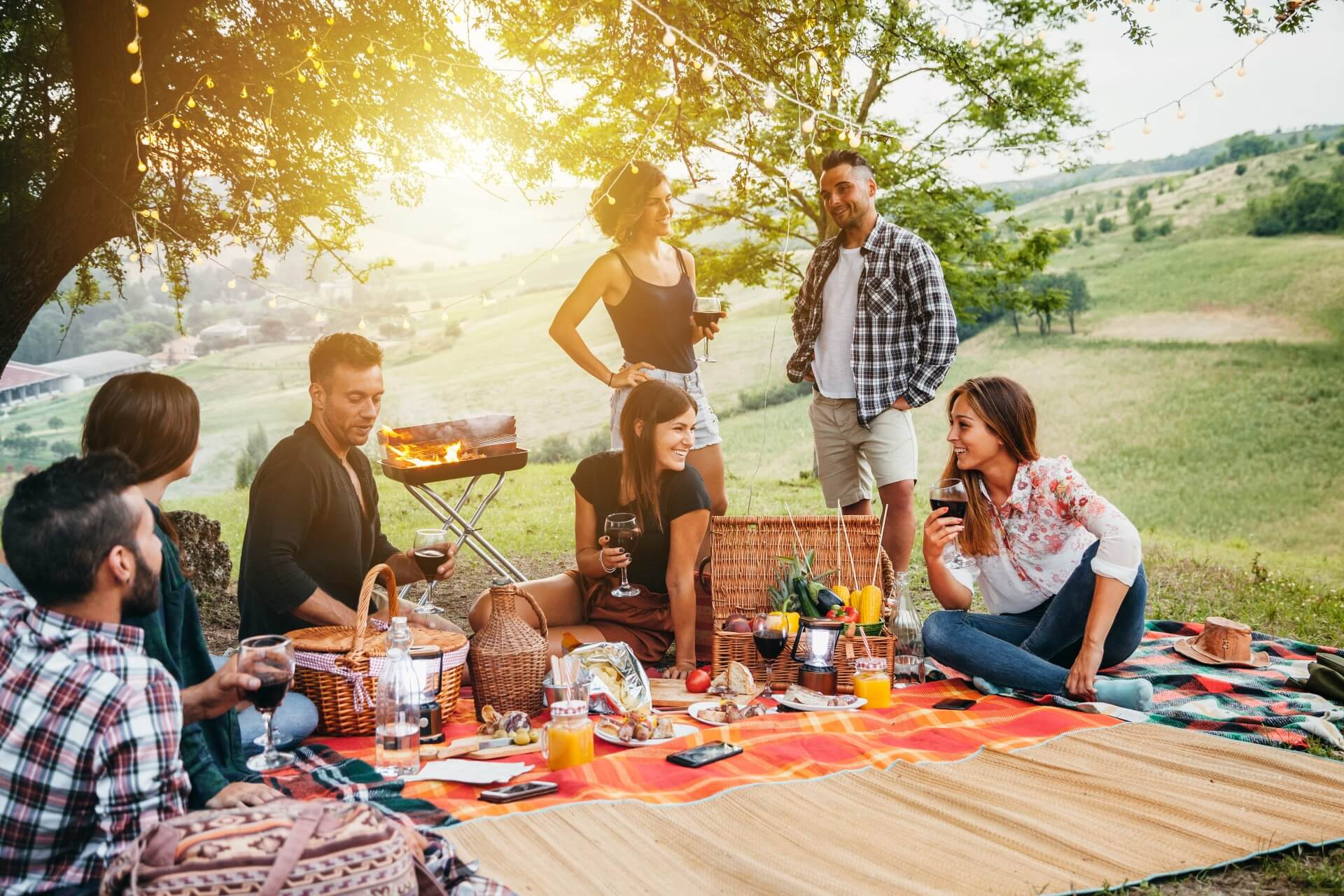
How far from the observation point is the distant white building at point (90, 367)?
9.05 meters

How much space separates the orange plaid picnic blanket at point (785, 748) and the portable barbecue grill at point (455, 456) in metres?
1.16

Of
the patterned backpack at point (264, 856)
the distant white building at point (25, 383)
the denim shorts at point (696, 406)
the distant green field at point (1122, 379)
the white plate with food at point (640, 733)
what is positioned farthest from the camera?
the distant green field at point (1122, 379)

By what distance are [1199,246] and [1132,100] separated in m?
2.53

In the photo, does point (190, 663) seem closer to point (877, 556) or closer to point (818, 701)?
point (818, 701)

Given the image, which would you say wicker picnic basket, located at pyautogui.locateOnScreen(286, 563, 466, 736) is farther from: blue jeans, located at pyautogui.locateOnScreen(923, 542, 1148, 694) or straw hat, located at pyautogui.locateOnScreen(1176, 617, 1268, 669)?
straw hat, located at pyautogui.locateOnScreen(1176, 617, 1268, 669)

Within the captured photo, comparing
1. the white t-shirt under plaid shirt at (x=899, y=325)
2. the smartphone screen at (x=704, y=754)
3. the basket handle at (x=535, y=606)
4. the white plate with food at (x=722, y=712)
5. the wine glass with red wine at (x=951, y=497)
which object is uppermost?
the white t-shirt under plaid shirt at (x=899, y=325)

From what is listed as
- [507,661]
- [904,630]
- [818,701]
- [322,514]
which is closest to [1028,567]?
[904,630]

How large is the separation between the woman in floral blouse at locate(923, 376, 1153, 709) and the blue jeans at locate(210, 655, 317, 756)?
1.98m

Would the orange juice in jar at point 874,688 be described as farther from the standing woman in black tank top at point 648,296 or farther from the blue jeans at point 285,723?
the blue jeans at point 285,723

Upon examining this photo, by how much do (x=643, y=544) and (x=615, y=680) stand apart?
63 cm

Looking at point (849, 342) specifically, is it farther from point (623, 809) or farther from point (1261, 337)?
point (1261, 337)

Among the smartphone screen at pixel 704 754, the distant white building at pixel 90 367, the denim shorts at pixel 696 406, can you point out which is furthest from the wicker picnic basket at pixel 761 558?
the distant white building at pixel 90 367

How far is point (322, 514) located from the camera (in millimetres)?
3377

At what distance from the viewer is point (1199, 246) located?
598 inches
